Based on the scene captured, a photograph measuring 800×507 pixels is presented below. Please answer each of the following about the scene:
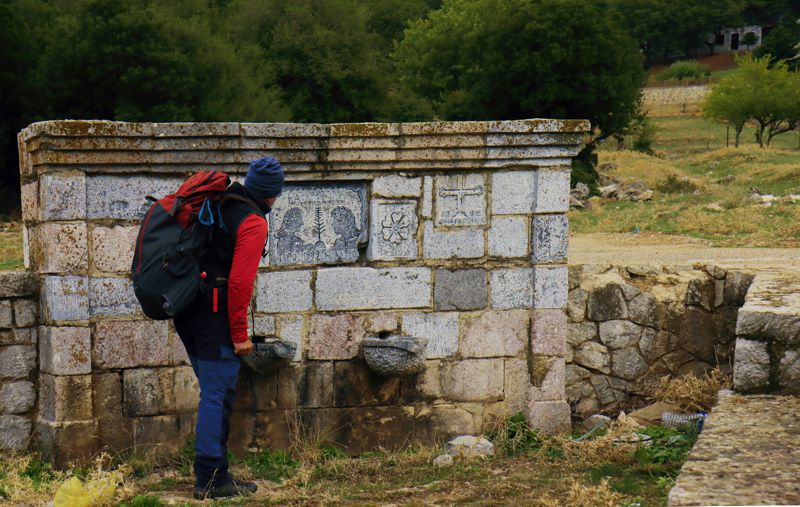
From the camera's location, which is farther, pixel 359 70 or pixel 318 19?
pixel 318 19

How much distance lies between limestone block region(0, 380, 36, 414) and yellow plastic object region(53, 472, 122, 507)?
1117 mm

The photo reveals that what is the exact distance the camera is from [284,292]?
654 centimetres

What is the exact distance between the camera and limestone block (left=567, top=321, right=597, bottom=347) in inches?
296

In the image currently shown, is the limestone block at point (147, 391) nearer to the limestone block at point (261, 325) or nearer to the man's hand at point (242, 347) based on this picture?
the limestone block at point (261, 325)

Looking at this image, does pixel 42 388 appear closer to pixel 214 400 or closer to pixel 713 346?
pixel 214 400

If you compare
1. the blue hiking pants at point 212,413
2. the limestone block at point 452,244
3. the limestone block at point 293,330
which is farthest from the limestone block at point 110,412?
the limestone block at point 452,244

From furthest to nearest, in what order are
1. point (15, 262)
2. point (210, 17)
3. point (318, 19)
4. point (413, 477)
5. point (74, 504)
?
1. point (318, 19)
2. point (210, 17)
3. point (15, 262)
4. point (413, 477)
5. point (74, 504)

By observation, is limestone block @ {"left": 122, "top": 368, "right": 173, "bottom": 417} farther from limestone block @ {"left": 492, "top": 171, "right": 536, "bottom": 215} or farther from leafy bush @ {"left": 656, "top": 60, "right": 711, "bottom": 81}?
leafy bush @ {"left": 656, "top": 60, "right": 711, "bottom": 81}

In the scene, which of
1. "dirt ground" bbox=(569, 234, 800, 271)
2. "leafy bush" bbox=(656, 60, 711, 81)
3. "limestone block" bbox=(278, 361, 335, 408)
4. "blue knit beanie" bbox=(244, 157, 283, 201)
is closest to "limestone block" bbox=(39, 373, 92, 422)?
"limestone block" bbox=(278, 361, 335, 408)

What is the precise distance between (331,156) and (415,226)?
705 mm

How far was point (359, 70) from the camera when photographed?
40375mm

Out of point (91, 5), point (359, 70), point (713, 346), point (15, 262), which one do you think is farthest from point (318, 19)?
point (713, 346)

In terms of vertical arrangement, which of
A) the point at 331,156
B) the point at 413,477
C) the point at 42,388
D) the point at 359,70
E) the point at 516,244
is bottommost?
the point at 413,477

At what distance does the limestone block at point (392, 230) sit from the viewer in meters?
6.67
